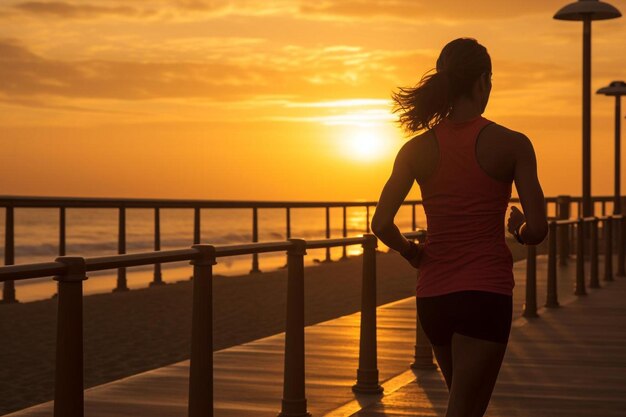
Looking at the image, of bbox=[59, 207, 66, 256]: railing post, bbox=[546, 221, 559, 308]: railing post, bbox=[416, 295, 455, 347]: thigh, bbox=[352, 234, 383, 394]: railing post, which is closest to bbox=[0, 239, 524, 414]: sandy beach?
bbox=[59, 207, 66, 256]: railing post

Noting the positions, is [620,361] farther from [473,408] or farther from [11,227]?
[11,227]

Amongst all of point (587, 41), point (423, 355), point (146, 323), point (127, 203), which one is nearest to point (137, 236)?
point (587, 41)

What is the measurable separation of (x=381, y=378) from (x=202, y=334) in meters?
3.32

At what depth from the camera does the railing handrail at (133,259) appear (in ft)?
13.9

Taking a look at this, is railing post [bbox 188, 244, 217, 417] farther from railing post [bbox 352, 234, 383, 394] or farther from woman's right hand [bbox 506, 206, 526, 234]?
railing post [bbox 352, 234, 383, 394]

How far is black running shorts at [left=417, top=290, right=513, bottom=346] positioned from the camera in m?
3.87

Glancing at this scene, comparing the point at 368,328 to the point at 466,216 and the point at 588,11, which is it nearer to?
the point at 466,216

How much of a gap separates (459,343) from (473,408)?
24 cm

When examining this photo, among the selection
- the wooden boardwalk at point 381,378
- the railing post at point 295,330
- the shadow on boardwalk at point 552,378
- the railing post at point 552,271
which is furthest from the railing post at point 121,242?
the railing post at point 295,330

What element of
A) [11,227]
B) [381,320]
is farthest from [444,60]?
[11,227]

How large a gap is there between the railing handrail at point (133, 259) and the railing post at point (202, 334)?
3.2 inches

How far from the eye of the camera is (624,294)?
54.7 ft

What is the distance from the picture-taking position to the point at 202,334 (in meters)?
5.78

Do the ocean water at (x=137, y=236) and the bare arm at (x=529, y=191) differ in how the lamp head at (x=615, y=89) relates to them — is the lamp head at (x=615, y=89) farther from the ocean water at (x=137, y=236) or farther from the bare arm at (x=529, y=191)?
the bare arm at (x=529, y=191)
